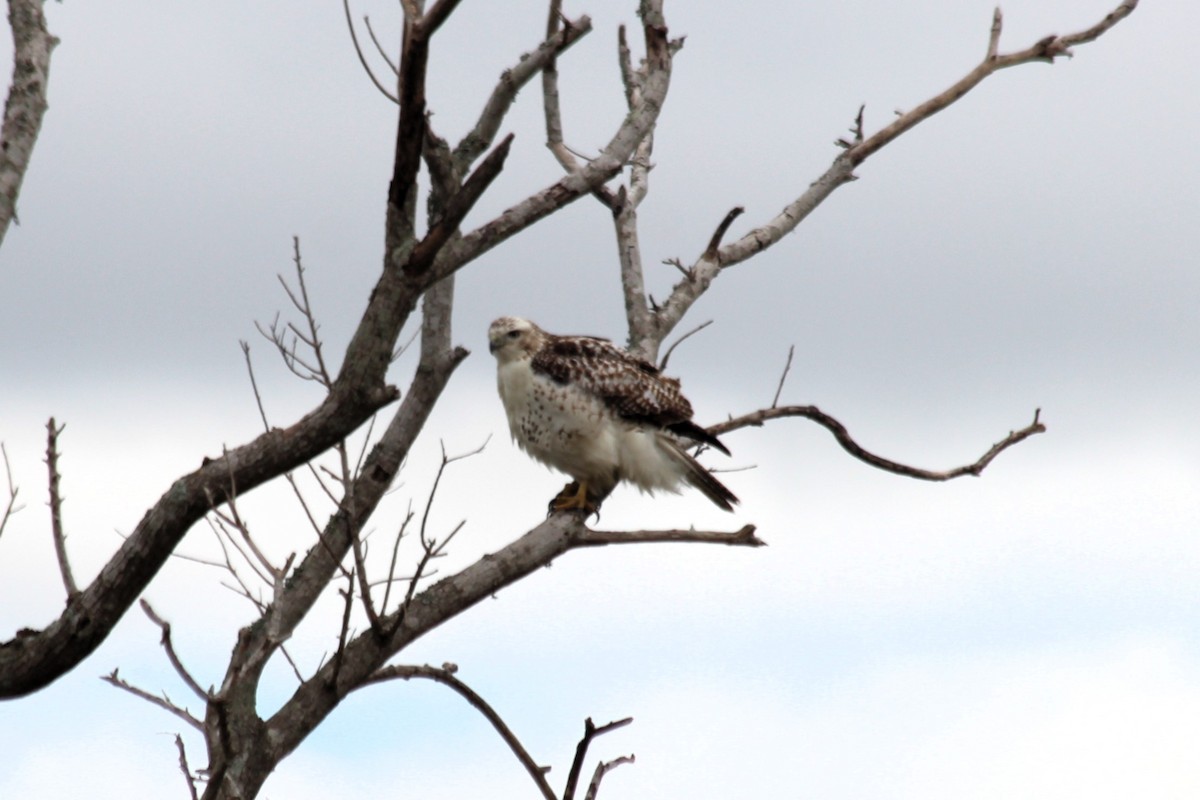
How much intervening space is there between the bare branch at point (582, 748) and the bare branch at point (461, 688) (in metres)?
0.37

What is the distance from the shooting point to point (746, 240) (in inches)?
372

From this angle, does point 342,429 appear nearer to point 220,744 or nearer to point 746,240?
point 220,744

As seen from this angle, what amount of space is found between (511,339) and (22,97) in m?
3.27

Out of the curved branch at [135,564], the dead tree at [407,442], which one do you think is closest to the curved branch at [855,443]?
the dead tree at [407,442]

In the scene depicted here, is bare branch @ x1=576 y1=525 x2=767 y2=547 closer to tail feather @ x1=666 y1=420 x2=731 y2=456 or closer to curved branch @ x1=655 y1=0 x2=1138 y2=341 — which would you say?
tail feather @ x1=666 y1=420 x2=731 y2=456

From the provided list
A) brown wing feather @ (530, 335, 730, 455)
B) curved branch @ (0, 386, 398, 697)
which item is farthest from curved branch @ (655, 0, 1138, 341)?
curved branch @ (0, 386, 398, 697)

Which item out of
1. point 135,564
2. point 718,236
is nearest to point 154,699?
point 135,564

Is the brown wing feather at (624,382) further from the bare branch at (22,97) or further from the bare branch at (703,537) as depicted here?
the bare branch at (22,97)

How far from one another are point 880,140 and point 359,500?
402cm

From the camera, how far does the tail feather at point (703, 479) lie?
8.58 metres

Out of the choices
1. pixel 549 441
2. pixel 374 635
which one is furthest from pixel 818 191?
pixel 374 635

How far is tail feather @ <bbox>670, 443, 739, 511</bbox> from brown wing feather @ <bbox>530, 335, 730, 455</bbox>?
0.11 metres

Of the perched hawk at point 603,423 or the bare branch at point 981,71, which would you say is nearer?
the perched hawk at point 603,423

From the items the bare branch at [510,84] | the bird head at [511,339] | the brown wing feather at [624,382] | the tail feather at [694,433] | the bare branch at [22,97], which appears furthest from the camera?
the bird head at [511,339]
